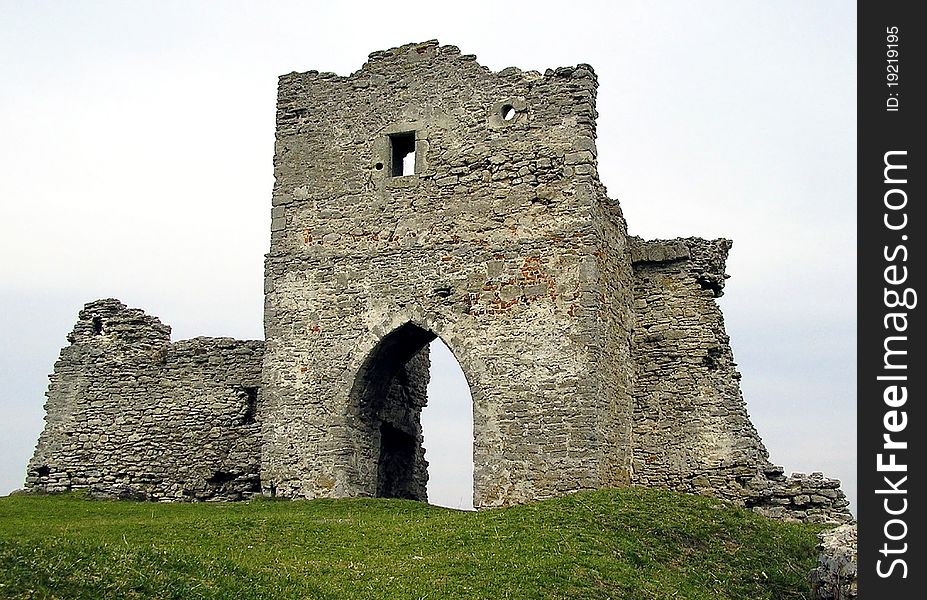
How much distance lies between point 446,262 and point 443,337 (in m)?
1.23

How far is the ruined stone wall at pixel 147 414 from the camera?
2169cm

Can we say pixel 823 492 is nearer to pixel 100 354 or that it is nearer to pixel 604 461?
pixel 604 461

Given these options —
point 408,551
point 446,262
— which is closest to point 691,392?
point 446,262

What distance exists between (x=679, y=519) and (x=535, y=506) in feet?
6.33

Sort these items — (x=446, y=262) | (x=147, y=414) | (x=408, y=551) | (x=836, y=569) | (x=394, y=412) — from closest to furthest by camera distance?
1. (x=836, y=569)
2. (x=408, y=551)
3. (x=446, y=262)
4. (x=394, y=412)
5. (x=147, y=414)

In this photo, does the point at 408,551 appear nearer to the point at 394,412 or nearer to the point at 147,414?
the point at 394,412

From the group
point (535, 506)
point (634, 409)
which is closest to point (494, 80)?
point (634, 409)

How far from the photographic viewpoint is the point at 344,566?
13.0m

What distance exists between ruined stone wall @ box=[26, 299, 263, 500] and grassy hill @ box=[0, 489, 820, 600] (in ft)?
8.99

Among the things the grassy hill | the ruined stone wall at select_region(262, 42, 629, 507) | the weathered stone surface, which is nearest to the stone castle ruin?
the ruined stone wall at select_region(262, 42, 629, 507)

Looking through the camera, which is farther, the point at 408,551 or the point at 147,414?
the point at 147,414

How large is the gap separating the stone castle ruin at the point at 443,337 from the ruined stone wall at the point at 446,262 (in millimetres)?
34

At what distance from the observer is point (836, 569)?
13742 mm

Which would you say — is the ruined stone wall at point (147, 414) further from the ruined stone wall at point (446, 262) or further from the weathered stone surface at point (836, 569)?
the weathered stone surface at point (836, 569)
